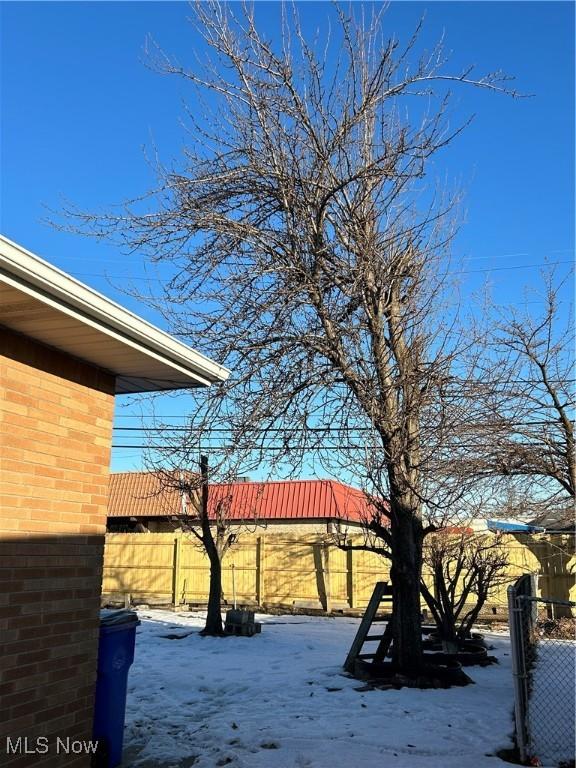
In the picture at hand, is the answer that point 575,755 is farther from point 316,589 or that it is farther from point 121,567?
point 121,567

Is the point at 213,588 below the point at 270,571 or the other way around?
below

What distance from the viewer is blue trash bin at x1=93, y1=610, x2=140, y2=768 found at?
15.6 feet

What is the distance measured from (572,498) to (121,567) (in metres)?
12.5

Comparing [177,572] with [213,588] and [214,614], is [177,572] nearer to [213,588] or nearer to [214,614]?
[213,588]

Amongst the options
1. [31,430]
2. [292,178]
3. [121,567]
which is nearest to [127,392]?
[31,430]

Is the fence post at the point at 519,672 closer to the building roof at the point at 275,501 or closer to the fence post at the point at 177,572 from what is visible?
the fence post at the point at 177,572

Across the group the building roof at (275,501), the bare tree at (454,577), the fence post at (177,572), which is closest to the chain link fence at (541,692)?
the bare tree at (454,577)

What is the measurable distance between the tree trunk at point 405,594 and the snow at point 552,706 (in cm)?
147

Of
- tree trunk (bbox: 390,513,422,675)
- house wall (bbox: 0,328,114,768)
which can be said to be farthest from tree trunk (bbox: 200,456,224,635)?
house wall (bbox: 0,328,114,768)

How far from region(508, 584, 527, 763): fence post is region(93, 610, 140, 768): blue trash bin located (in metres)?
3.04

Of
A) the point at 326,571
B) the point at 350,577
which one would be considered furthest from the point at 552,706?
the point at 326,571

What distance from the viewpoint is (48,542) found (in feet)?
14.1

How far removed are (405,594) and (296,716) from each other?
8.38 feet

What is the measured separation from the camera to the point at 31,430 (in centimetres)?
424
